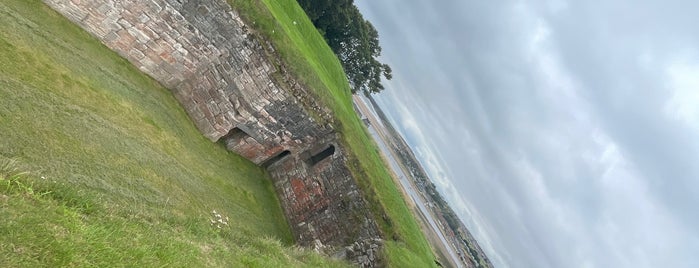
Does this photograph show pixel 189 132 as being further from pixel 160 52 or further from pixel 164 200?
pixel 164 200

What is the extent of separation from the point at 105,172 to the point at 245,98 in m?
5.54

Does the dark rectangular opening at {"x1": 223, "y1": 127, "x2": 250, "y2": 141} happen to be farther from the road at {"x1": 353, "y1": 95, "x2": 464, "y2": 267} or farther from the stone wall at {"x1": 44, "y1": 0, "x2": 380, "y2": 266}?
the road at {"x1": 353, "y1": 95, "x2": 464, "y2": 267}

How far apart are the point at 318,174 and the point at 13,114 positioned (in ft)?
30.5

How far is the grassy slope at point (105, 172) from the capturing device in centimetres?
575

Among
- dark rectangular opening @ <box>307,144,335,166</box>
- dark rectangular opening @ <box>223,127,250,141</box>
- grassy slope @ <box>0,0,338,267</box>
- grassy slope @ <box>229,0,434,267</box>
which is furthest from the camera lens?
dark rectangular opening @ <box>307,144,335,166</box>

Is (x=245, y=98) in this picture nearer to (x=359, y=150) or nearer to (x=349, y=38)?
(x=359, y=150)

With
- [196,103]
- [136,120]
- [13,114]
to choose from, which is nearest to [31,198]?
[13,114]

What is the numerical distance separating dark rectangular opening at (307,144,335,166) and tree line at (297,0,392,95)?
23.4m

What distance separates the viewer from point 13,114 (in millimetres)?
9531

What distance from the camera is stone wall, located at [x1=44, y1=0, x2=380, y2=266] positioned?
13.7m

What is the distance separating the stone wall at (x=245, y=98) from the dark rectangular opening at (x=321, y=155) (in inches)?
1.3

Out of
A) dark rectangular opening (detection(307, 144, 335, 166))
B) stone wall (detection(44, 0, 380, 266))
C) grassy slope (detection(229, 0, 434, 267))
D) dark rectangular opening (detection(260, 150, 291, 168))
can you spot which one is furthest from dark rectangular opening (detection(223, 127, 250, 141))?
grassy slope (detection(229, 0, 434, 267))

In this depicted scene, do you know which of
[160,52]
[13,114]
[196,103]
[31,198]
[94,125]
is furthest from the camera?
[196,103]

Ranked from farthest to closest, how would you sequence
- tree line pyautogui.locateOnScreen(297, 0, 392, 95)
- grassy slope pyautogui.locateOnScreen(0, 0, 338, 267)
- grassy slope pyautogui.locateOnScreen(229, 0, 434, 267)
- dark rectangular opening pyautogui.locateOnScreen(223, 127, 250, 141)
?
tree line pyautogui.locateOnScreen(297, 0, 392, 95) < dark rectangular opening pyautogui.locateOnScreen(223, 127, 250, 141) < grassy slope pyautogui.locateOnScreen(229, 0, 434, 267) < grassy slope pyautogui.locateOnScreen(0, 0, 338, 267)
